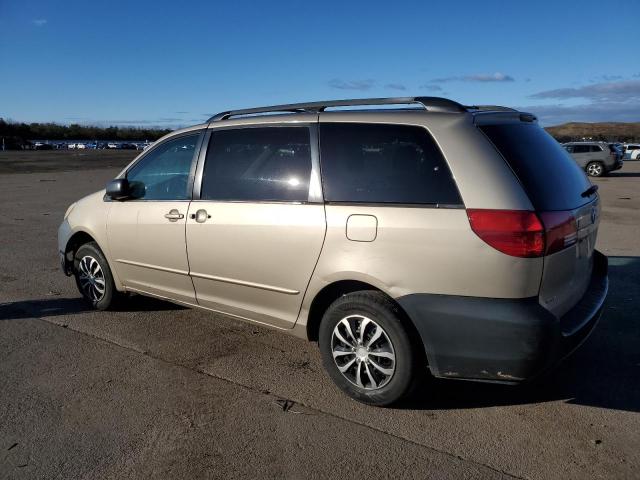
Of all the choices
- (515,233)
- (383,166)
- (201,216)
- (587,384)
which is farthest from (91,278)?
(587,384)

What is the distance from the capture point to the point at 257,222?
13.1ft

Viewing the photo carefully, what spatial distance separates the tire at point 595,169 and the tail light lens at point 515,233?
1002 inches

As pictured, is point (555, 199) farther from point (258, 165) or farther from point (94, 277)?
point (94, 277)

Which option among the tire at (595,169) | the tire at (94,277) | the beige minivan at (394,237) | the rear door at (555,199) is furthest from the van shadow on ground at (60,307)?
the tire at (595,169)

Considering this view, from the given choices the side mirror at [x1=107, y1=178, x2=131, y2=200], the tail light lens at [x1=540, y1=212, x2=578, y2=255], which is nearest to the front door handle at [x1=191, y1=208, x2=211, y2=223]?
the side mirror at [x1=107, y1=178, x2=131, y2=200]

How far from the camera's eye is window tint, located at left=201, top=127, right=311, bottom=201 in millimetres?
3916

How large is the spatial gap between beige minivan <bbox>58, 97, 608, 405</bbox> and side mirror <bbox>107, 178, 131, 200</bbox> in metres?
0.64

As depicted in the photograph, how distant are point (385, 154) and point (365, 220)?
0.44 meters

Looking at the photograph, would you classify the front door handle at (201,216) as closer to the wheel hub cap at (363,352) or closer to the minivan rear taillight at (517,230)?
the wheel hub cap at (363,352)

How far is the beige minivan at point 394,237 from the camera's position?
311cm

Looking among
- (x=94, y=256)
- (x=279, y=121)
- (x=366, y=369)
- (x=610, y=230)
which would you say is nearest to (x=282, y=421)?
(x=366, y=369)

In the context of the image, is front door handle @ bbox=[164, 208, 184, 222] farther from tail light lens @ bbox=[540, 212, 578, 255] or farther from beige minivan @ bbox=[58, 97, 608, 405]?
tail light lens @ bbox=[540, 212, 578, 255]

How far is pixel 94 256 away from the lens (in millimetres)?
5445

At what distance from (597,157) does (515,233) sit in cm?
2575
